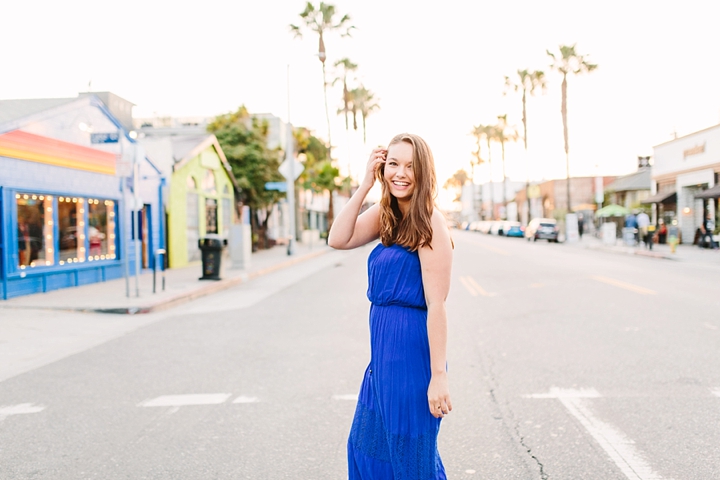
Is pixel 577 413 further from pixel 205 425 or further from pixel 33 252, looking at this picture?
pixel 33 252

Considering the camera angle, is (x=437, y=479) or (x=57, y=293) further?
(x=57, y=293)

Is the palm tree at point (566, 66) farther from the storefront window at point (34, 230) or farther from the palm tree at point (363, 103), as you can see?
the storefront window at point (34, 230)

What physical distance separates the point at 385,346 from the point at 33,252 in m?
13.0

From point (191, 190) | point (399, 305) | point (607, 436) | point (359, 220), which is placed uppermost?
point (191, 190)

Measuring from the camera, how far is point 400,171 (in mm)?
2686

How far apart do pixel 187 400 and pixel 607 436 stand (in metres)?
3.44

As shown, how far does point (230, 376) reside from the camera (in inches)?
253

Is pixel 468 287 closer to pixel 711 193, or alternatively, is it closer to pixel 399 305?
pixel 399 305

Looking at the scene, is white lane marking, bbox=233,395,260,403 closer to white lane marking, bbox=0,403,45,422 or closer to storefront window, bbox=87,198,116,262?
white lane marking, bbox=0,403,45,422

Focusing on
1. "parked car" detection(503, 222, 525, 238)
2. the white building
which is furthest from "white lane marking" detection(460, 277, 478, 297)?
"parked car" detection(503, 222, 525, 238)

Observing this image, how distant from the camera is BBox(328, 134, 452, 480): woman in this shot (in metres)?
2.57

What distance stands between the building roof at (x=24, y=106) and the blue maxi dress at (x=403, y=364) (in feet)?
41.8

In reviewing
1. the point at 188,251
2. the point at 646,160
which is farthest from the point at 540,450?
the point at 646,160

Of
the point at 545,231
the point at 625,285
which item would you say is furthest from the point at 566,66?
the point at 625,285
